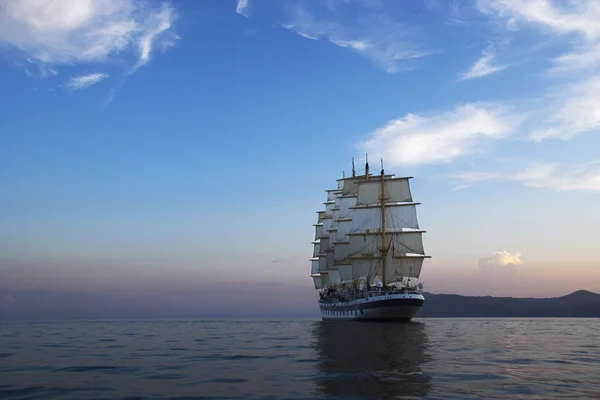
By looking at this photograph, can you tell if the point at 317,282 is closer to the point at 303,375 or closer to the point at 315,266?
the point at 315,266

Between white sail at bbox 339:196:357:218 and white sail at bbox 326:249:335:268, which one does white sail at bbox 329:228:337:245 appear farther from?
white sail at bbox 339:196:357:218

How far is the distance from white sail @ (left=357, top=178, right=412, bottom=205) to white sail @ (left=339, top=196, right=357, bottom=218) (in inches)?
702

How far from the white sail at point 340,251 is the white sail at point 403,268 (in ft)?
71.4

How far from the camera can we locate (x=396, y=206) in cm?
13175

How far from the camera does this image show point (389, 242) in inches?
5017

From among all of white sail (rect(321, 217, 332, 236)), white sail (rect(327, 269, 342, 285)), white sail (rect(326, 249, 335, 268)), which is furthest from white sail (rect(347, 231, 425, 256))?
white sail (rect(321, 217, 332, 236))

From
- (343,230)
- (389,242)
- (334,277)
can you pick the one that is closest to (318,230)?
(334,277)

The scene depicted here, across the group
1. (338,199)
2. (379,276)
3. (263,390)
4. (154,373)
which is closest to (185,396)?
(263,390)

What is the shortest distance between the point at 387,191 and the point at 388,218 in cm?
706

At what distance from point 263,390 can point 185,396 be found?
3.46 metres

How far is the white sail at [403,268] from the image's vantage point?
124m

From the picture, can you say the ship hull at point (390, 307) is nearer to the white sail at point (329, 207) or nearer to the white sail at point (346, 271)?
the white sail at point (346, 271)

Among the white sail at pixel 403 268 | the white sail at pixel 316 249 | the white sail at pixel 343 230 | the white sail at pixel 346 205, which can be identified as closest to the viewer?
the white sail at pixel 403 268

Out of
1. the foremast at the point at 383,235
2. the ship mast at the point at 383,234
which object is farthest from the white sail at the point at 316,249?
the ship mast at the point at 383,234
